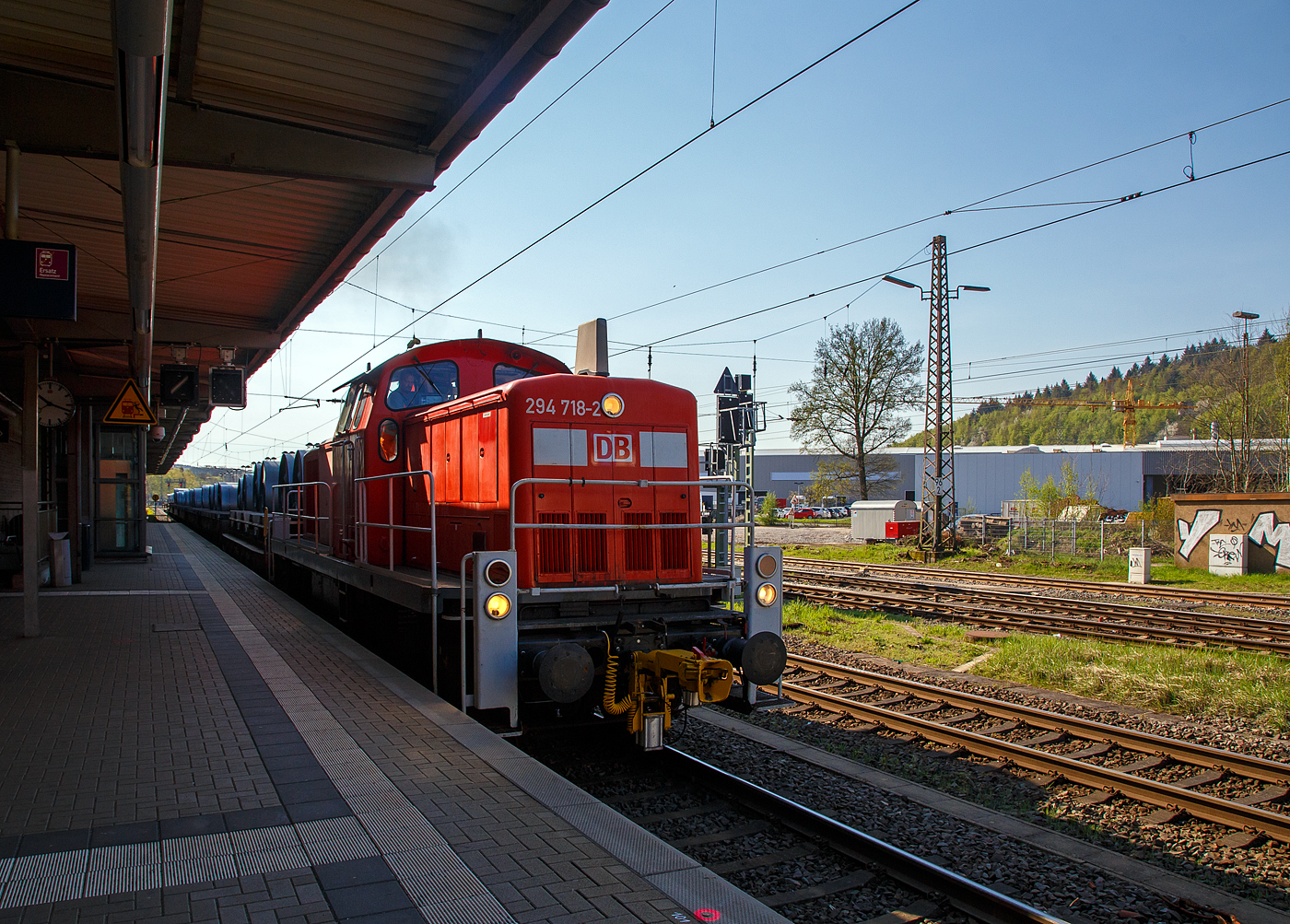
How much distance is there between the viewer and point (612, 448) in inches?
261

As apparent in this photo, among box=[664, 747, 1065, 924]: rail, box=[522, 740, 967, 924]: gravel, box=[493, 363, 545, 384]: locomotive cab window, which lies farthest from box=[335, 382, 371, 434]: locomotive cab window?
box=[664, 747, 1065, 924]: rail

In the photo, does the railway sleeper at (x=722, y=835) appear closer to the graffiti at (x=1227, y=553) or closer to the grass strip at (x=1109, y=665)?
the grass strip at (x=1109, y=665)

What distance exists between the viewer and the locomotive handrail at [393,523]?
6090 mm

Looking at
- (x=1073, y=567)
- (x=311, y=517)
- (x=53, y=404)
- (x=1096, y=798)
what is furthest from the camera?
(x=1073, y=567)

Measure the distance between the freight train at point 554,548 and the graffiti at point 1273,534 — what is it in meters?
18.7

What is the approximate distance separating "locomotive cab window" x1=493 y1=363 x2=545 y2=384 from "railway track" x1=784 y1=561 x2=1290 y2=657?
9.12 metres

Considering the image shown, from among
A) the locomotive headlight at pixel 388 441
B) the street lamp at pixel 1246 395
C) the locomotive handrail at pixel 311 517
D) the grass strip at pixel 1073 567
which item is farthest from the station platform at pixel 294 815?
the street lamp at pixel 1246 395

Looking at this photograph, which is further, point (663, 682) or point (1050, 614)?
point (1050, 614)

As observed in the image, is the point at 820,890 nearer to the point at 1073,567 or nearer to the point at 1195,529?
the point at 1073,567

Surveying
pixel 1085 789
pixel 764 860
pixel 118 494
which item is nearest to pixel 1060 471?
pixel 118 494

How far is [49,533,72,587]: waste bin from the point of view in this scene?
47.2 ft

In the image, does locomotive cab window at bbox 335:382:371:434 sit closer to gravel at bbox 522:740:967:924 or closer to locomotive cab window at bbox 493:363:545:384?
locomotive cab window at bbox 493:363:545:384

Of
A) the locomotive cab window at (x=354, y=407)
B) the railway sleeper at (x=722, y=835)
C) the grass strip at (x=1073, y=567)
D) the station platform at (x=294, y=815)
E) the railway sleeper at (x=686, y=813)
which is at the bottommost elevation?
the grass strip at (x=1073, y=567)

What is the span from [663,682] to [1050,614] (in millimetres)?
10850
